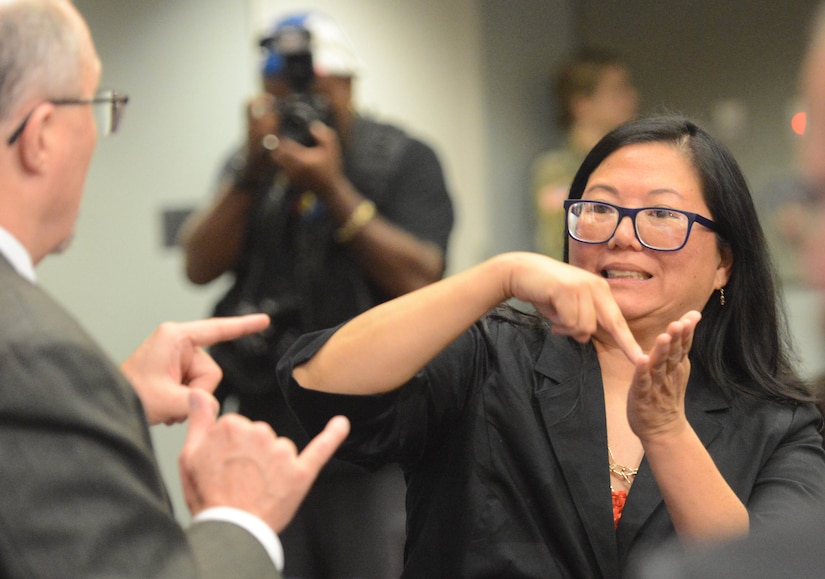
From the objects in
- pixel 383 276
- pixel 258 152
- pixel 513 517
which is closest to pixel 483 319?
pixel 513 517

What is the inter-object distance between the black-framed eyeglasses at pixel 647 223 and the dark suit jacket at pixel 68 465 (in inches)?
36.0

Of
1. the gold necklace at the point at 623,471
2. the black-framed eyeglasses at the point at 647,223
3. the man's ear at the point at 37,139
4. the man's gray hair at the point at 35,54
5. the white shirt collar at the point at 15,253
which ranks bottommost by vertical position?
the gold necklace at the point at 623,471

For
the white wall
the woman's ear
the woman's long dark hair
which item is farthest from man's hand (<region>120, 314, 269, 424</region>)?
the white wall

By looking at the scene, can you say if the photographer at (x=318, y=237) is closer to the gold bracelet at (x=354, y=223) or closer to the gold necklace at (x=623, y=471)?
the gold bracelet at (x=354, y=223)

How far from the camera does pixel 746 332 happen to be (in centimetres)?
179

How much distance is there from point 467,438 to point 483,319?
0.73 feet

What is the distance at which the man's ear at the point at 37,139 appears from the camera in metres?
1.13

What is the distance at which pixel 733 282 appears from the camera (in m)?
1.82

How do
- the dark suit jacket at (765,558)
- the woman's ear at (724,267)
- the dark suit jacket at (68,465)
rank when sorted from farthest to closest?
1. the woman's ear at (724,267)
2. the dark suit jacket at (68,465)
3. the dark suit jacket at (765,558)

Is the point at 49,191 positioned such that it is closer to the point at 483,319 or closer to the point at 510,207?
the point at 483,319

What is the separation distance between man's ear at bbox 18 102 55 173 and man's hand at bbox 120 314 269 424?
384mm

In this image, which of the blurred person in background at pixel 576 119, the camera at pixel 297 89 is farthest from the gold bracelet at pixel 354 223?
the blurred person in background at pixel 576 119

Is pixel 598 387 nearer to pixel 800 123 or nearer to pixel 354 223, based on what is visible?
pixel 800 123

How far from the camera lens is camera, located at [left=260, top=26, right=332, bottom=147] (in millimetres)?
2582
